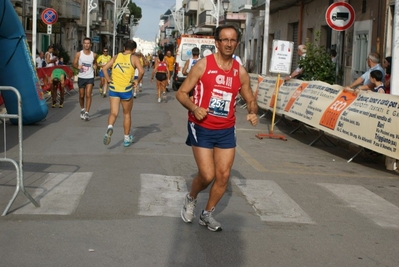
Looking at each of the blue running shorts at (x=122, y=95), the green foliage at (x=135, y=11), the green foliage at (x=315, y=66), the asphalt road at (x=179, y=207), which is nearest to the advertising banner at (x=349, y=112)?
the asphalt road at (x=179, y=207)

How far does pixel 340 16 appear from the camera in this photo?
17.8 metres

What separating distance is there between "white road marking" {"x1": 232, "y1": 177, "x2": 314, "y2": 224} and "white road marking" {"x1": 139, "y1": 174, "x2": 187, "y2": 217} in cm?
77

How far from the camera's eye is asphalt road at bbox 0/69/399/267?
5816 mm

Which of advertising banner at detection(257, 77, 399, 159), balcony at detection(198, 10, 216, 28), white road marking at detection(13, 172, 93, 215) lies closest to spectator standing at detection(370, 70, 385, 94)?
advertising banner at detection(257, 77, 399, 159)

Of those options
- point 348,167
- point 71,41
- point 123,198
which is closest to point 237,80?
point 123,198

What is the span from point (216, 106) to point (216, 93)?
0.11 metres

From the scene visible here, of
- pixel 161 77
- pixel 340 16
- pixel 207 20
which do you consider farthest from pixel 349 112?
pixel 207 20

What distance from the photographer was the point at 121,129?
1502cm

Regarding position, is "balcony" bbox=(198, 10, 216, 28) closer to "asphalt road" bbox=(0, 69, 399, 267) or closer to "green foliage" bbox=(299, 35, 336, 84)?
"green foliage" bbox=(299, 35, 336, 84)

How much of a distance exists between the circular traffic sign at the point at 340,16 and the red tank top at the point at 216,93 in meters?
11.9

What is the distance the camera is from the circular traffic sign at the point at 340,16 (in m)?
17.7

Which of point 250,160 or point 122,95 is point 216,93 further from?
point 122,95

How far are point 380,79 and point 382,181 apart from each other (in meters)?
3.23

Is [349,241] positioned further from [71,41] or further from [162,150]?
[71,41]
